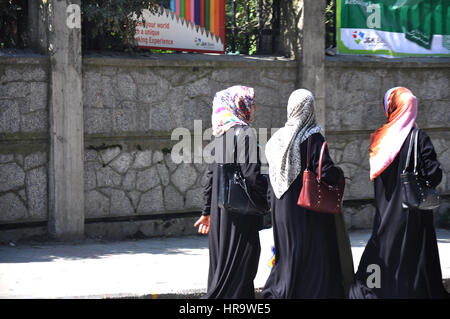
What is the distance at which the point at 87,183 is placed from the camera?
25.2 feet

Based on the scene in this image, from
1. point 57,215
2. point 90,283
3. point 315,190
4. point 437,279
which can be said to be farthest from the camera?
point 57,215

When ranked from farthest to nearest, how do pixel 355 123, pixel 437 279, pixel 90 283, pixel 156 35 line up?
pixel 355 123 < pixel 156 35 < pixel 90 283 < pixel 437 279

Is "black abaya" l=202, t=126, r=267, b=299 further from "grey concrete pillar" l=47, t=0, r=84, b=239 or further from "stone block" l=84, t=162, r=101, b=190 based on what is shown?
"stone block" l=84, t=162, r=101, b=190

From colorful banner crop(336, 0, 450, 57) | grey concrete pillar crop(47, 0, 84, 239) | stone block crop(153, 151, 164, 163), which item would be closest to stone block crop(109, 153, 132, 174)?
stone block crop(153, 151, 164, 163)

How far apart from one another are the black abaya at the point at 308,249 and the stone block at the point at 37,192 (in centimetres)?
313

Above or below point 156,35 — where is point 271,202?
below

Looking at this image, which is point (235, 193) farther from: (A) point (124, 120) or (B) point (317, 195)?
(A) point (124, 120)

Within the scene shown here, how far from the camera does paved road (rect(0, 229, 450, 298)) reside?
18.8ft

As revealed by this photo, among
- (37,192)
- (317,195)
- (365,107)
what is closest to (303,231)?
(317,195)

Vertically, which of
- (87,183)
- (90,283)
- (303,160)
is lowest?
(90,283)

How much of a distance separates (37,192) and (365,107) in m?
4.02

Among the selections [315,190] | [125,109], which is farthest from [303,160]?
[125,109]

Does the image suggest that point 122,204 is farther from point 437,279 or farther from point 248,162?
point 437,279

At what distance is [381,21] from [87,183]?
4.20 m
